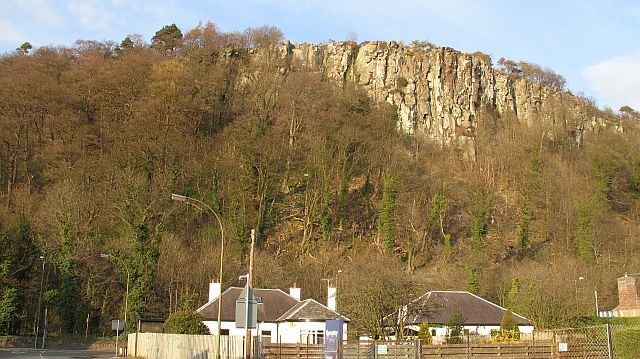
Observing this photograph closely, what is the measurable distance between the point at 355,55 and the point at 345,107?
20910 millimetres

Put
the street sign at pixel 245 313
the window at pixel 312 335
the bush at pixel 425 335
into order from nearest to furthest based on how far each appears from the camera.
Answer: the street sign at pixel 245 313 < the bush at pixel 425 335 < the window at pixel 312 335

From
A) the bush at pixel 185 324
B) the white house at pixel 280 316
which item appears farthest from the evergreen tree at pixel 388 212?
the bush at pixel 185 324

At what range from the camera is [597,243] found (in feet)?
223

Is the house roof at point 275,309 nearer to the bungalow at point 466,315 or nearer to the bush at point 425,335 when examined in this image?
the bush at point 425,335

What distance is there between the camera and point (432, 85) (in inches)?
3666

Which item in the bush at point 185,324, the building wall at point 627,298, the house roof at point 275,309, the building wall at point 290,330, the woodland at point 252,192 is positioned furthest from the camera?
the building wall at point 627,298

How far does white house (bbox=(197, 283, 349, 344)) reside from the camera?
144 feet

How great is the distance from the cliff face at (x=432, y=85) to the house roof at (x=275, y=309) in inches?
1662

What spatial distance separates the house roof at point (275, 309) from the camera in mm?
44219

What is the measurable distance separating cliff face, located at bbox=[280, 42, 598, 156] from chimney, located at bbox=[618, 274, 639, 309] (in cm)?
3208

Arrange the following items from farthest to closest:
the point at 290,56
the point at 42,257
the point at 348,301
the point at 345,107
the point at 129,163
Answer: the point at 290,56 → the point at 345,107 → the point at 129,163 → the point at 42,257 → the point at 348,301

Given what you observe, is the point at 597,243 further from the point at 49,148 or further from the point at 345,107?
the point at 49,148

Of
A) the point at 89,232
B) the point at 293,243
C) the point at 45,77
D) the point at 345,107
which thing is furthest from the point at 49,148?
the point at 345,107

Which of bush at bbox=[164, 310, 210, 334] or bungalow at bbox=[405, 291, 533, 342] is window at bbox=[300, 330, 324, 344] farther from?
bush at bbox=[164, 310, 210, 334]
